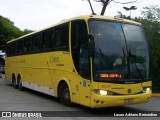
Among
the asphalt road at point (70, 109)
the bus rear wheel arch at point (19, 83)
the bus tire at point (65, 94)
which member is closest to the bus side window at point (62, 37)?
the bus tire at point (65, 94)

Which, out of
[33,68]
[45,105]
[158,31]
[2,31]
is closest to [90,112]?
[45,105]

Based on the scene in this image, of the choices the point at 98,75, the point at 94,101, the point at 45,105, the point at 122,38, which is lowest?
the point at 45,105

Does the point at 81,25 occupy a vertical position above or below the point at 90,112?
above

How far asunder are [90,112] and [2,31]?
41.8 metres

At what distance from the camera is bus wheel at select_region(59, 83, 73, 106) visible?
43.5 feet

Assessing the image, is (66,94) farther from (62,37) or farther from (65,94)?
(62,37)

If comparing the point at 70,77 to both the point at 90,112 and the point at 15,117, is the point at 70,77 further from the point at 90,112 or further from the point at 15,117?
the point at 15,117

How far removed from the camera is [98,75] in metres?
11.1

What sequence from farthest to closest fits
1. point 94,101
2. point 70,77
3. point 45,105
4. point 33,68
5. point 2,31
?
point 2,31 → point 33,68 → point 45,105 → point 70,77 → point 94,101

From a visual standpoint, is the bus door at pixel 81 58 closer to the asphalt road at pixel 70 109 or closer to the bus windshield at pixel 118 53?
the bus windshield at pixel 118 53

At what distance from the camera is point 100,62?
1116 cm

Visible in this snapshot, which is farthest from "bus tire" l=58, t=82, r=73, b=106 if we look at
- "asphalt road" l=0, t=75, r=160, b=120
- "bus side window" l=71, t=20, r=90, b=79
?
"bus side window" l=71, t=20, r=90, b=79

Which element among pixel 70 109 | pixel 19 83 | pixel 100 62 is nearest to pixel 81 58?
pixel 100 62

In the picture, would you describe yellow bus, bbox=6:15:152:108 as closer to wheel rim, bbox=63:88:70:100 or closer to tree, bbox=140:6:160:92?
wheel rim, bbox=63:88:70:100
